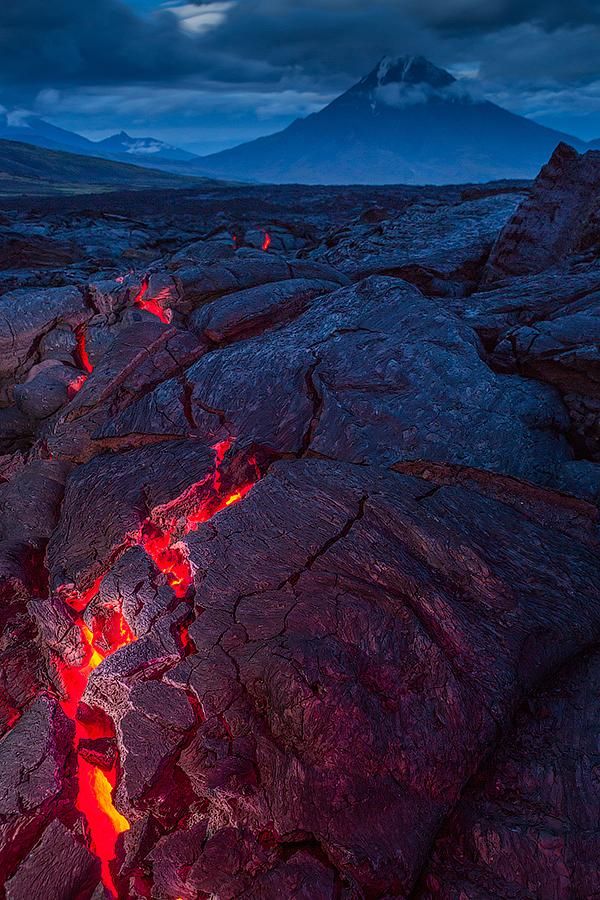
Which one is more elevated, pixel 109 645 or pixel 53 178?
pixel 53 178

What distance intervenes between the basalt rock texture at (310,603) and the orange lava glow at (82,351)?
0.51 meters

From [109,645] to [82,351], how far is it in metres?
8.11

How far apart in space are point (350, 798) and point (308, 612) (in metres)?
1.75

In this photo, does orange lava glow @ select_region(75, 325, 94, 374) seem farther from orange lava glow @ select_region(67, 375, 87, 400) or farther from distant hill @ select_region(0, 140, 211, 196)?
distant hill @ select_region(0, 140, 211, 196)

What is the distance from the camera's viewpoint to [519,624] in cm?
583

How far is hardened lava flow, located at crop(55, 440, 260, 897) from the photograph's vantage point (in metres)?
5.42

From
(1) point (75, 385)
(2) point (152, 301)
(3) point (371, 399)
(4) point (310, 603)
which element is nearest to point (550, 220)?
(3) point (371, 399)

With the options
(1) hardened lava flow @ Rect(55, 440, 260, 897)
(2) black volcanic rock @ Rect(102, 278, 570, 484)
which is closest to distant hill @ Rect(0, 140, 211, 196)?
(2) black volcanic rock @ Rect(102, 278, 570, 484)

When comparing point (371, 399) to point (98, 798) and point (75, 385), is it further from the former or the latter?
point (75, 385)

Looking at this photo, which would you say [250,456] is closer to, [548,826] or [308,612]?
[308,612]

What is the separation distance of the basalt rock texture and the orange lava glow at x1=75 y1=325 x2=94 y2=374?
506 millimetres

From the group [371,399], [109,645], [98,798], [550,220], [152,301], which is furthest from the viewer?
[550,220]

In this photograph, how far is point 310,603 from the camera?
19.9 ft

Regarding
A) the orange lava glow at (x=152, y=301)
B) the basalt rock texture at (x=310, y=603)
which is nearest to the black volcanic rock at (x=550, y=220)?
the basalt rock texture at (x=310, y=603)
